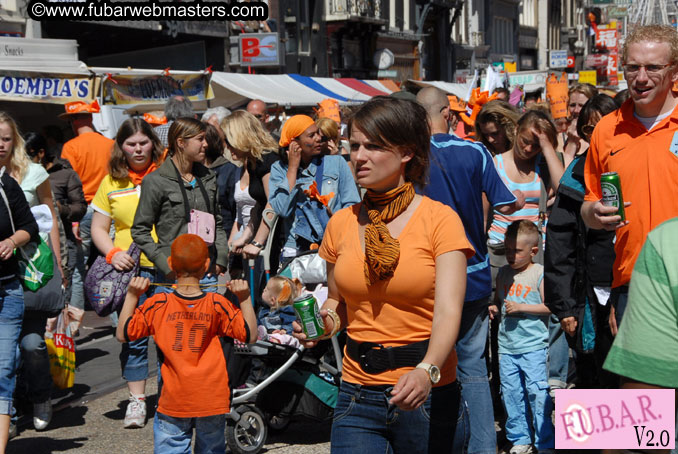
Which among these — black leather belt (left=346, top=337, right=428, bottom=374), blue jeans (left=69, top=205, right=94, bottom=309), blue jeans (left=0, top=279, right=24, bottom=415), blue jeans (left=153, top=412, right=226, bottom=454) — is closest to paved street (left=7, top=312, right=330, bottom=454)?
blue jeans (left=0, top=279, right=24, bottom=415)

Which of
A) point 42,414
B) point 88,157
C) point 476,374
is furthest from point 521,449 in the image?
point 88,157

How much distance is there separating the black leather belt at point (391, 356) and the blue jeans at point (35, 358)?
377cm

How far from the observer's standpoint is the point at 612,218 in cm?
368

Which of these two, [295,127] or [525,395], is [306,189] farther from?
[525,395]

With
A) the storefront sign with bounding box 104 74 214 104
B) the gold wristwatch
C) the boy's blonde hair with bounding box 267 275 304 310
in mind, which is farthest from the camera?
the storefront sign with bounding box 104 74 214 104

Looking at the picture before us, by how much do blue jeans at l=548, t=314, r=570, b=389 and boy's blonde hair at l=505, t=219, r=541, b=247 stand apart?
52 centimetres

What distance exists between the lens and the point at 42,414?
6652 millimetres

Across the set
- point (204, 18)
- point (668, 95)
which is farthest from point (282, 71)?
point (668, 95)

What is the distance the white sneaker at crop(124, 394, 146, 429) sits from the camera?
6.59 metres

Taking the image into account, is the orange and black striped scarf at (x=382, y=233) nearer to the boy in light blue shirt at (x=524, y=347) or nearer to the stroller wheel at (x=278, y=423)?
the boy in light blue shirt at (x=524, y=347)

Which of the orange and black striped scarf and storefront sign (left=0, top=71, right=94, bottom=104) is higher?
storefront sign (left=0, top=71, right=94, bottom=104)

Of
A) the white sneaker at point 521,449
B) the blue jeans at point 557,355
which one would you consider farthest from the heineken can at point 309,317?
the blue jeans at point 557,355

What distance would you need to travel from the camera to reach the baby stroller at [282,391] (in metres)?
5.91

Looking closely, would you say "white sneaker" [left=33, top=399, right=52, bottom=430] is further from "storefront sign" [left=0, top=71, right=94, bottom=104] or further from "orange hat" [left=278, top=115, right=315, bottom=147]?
"storefront sign" [left=0, top=71, right=94, bottom=104]
